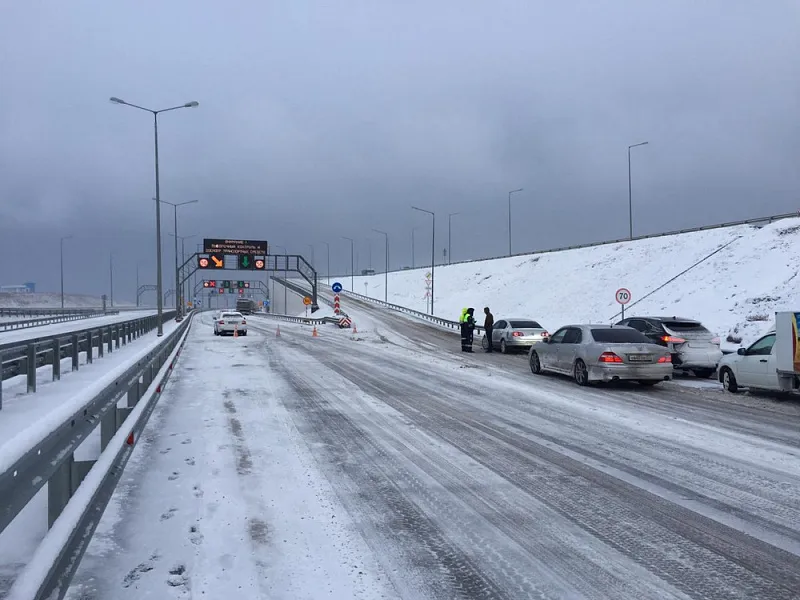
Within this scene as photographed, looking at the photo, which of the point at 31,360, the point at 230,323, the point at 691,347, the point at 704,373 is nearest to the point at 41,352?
the point at 31,360

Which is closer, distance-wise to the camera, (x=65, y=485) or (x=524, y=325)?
(x=65, y=485)

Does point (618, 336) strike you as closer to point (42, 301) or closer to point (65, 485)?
point (65, 485)

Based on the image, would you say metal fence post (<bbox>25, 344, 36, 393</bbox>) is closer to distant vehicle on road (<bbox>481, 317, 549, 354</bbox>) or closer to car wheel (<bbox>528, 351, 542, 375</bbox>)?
car wheel (<bbox>528, 351, 542, 375</bbox>)

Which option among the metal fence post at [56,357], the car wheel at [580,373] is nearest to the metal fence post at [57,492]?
the metal fence post at [56,357]

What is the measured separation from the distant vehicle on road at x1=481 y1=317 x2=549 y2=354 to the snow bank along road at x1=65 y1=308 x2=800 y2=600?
1568 centimetres

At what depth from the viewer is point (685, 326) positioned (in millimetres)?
17953

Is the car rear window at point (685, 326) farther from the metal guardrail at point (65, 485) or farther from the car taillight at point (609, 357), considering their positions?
the metal guardrail at point (65, 485)

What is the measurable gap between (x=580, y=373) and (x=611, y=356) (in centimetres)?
112

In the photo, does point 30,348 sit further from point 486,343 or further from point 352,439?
point 486,343

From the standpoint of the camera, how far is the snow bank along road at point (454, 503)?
4465mm

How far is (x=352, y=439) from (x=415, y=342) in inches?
973

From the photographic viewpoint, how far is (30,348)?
11797 millimetres

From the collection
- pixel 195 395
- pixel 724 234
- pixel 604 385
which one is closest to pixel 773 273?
pixel 724 234

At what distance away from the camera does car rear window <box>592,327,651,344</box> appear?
50.4ft
